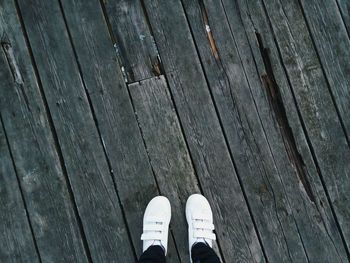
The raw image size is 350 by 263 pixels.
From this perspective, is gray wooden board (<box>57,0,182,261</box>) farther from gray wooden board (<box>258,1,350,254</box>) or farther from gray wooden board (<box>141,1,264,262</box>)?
gray wooden board (<box>258,1,350,254</box>)

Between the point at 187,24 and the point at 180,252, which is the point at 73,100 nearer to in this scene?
the point at 187,24

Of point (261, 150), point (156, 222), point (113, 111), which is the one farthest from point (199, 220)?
point (113, 111)

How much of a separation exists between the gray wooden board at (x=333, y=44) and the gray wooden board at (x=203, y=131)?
0.65 metres

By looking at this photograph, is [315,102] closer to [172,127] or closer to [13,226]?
[172,127]

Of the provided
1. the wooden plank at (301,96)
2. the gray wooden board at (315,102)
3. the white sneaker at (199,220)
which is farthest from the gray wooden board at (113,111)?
the gray wooden board at (315,102)

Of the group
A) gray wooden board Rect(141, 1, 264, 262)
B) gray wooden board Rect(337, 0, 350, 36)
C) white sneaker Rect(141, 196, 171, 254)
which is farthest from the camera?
gray wooden board Rect(337, 0, 350, 36)

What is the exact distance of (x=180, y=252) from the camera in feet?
7.17

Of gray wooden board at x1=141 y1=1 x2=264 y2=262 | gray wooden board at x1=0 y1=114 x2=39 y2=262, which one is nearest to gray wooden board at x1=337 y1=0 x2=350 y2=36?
gray wooden board at x1=141 y1=1 x2=264 y2=262

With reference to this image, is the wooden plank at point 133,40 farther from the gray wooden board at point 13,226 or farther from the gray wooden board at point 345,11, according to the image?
the gray wooden board at point 345,11

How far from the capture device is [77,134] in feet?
7.25

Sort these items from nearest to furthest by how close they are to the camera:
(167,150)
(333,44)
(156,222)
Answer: (156,222)
(167,150)
(333,44)

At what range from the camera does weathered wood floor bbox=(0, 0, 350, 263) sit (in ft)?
7.14

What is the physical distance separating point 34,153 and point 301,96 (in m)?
1.50

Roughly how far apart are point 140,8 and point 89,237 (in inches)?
50.7
